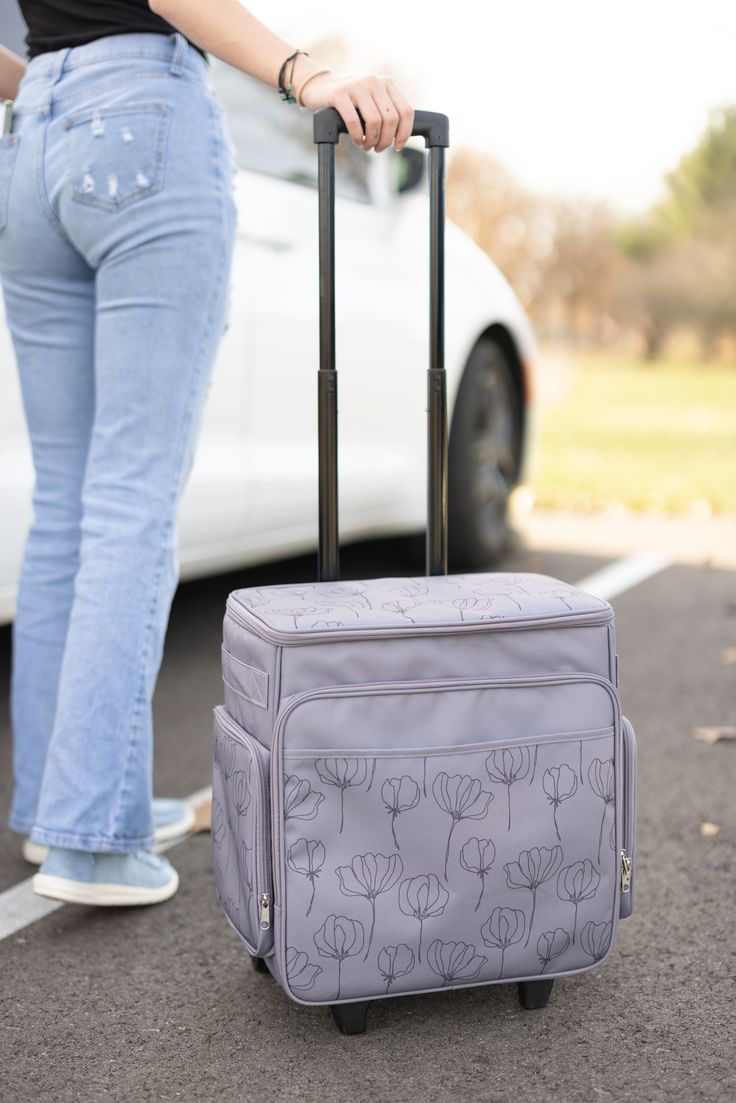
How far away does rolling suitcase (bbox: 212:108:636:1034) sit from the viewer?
153 centimetres

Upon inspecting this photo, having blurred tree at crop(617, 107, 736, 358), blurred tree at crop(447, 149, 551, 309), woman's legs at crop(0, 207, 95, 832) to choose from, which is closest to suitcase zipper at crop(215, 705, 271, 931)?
woman's legs at crop(0, 207, 95, 832)

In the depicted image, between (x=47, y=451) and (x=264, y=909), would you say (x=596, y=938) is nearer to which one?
(x=264, y=909)

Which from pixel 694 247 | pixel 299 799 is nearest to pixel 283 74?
pixel 299 799

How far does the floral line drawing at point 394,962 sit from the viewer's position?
5.09 feet

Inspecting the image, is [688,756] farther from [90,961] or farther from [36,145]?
[36,145]

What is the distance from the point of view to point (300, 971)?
1538mm

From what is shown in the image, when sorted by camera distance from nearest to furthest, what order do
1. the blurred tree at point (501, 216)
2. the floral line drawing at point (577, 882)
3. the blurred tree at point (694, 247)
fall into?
the floral line drawing at point (577, 882), the blurred tree at point (501, 216), the blurred tree at point (694, 247)

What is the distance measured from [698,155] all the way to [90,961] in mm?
36512

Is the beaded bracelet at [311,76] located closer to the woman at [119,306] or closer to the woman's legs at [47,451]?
the woman at [119,306]

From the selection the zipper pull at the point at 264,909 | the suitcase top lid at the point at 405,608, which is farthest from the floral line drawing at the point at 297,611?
the zipper pull at the point at 264,909

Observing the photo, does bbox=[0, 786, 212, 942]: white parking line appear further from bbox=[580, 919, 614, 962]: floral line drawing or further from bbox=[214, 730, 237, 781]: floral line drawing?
bbox=[580, 919, 614, 962]: floral line drawing

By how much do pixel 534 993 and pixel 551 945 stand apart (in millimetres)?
91

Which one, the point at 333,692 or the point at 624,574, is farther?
the point at 624,574

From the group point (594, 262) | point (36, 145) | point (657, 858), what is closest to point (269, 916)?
point (657, 858)
